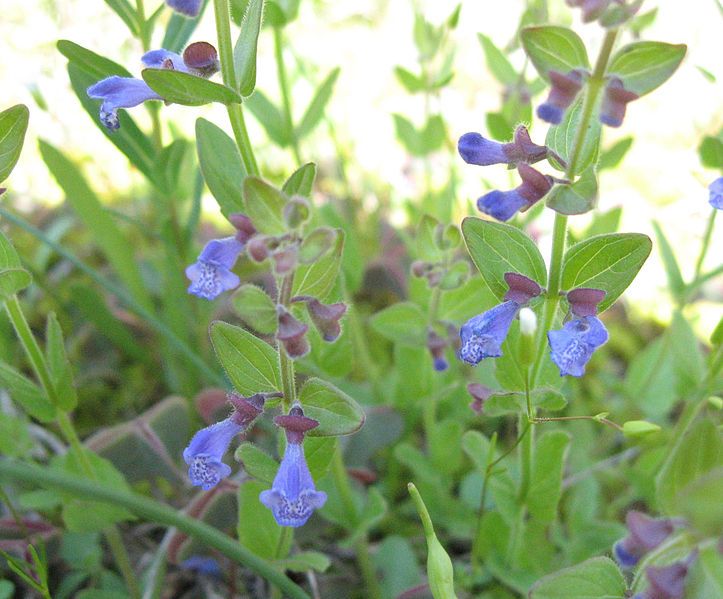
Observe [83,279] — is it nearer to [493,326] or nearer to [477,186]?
[477,186]

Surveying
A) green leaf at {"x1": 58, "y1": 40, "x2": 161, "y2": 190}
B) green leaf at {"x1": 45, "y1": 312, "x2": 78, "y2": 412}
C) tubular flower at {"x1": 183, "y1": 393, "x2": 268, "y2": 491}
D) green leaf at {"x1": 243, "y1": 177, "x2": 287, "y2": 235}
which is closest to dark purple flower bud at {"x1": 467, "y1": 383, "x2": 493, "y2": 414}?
tubular flower at {"x1": 183, "y1": 393, "x2": 268, "y2": 491}

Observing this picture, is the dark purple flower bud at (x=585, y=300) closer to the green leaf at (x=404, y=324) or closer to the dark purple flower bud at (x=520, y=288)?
the dark purple flower bud at (x=520, y=288)

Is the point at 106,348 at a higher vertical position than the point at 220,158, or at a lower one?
lower

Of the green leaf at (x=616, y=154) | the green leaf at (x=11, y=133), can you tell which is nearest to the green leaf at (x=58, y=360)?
the green leaf at (x=11, y=133)

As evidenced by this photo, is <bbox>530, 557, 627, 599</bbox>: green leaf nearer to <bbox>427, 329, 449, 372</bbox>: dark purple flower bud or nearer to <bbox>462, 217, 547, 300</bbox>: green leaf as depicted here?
<bbox>462, 217, 547, 300</bbox>: green leaf

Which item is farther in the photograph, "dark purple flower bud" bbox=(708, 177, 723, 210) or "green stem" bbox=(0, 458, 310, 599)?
"dark purple flower bud" bbox=(708, 177, 723, 210)

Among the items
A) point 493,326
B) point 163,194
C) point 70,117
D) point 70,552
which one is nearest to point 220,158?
point 163,194

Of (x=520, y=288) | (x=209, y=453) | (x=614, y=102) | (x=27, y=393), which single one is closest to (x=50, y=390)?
(x=27, y=393)
